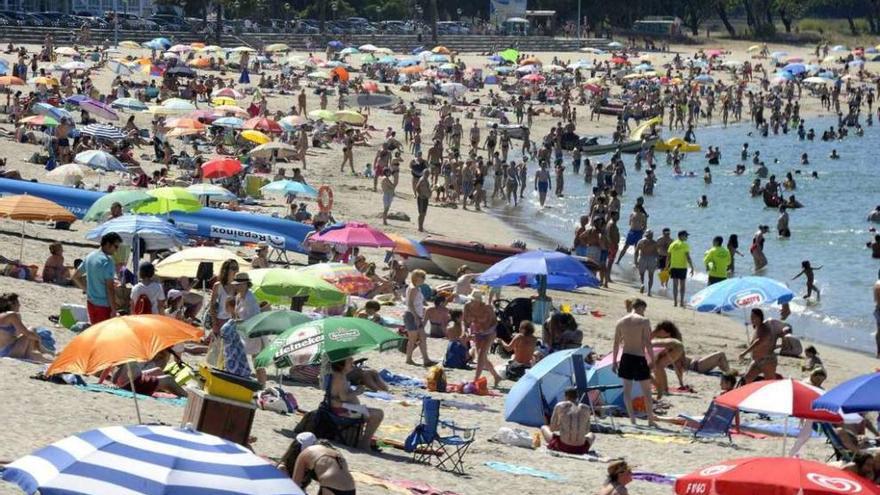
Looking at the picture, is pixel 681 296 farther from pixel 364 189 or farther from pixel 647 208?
pixel 647 208

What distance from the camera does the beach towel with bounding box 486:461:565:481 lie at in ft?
36.4

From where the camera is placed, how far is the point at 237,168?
25.3 m

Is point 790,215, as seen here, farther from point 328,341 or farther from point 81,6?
point 81,6

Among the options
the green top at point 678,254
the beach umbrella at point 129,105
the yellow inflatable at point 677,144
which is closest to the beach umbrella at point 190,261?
the green top at point 678,254

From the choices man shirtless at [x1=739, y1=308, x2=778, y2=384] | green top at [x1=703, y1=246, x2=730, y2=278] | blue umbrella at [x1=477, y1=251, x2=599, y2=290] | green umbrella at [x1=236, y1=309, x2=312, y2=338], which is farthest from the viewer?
green top at [x1=703, y1=246, x2=730, y2=278]

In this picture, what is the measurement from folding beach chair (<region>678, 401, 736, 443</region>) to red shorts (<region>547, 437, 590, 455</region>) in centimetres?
142

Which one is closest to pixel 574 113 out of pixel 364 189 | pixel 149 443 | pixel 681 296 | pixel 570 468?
pixel 364 189

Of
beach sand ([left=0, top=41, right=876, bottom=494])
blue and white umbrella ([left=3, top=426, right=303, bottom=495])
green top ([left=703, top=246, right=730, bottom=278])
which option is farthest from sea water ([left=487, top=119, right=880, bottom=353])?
blue and white umbrella ([left=3, top=426, right=303, bottom=495])

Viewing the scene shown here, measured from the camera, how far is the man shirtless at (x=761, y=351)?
14.3 meters

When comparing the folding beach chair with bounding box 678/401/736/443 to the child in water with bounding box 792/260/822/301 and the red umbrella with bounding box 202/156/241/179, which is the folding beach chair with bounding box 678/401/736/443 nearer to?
the child in water with bounding box 792/260/822/301

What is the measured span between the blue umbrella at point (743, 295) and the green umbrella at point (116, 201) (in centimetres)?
714

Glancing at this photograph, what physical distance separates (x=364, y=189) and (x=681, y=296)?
37.2ft

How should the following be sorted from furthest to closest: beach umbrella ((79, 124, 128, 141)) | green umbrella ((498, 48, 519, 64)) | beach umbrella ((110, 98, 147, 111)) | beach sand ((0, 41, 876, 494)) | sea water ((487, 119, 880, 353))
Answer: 1. green umbrella ((498, 48, 519, 64))
2. beach umbrella ((110, 98, 147, 111))
3. beach umbrella ((79, 124, 128, 141))
4. sea water ((487, 119, 880, 353))
5. beach sand ((0, 41, 876, 494))

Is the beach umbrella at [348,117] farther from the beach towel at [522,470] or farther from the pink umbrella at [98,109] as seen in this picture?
the beach towel at [522,470]
